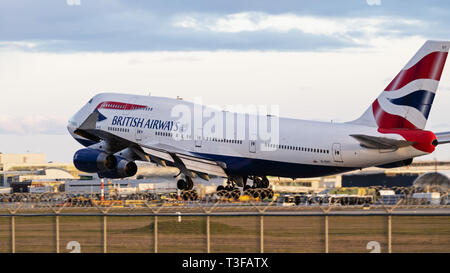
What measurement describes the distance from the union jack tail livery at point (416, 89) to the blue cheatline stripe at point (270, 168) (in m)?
4.00

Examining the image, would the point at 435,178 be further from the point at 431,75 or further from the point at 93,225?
the point at 93,225

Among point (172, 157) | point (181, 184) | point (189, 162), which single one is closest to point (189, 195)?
point (181, 184)

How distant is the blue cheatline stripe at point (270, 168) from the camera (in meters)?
47.1

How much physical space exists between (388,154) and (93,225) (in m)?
16.4

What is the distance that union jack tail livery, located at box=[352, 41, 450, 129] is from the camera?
44156 millimetres

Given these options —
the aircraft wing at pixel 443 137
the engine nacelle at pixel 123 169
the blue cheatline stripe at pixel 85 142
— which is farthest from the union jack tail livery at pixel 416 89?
the blue cheatline stripe at pixel 85 142

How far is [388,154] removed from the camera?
145 feet

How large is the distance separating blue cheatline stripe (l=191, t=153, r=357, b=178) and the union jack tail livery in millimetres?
4003

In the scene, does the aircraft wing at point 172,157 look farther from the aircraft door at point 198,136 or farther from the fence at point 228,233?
the fence at point 228,233

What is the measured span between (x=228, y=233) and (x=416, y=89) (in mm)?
17054

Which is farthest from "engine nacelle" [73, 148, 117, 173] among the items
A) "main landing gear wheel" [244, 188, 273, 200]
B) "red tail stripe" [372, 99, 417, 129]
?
"red tail stripe" [372, 99, 417, 129]
